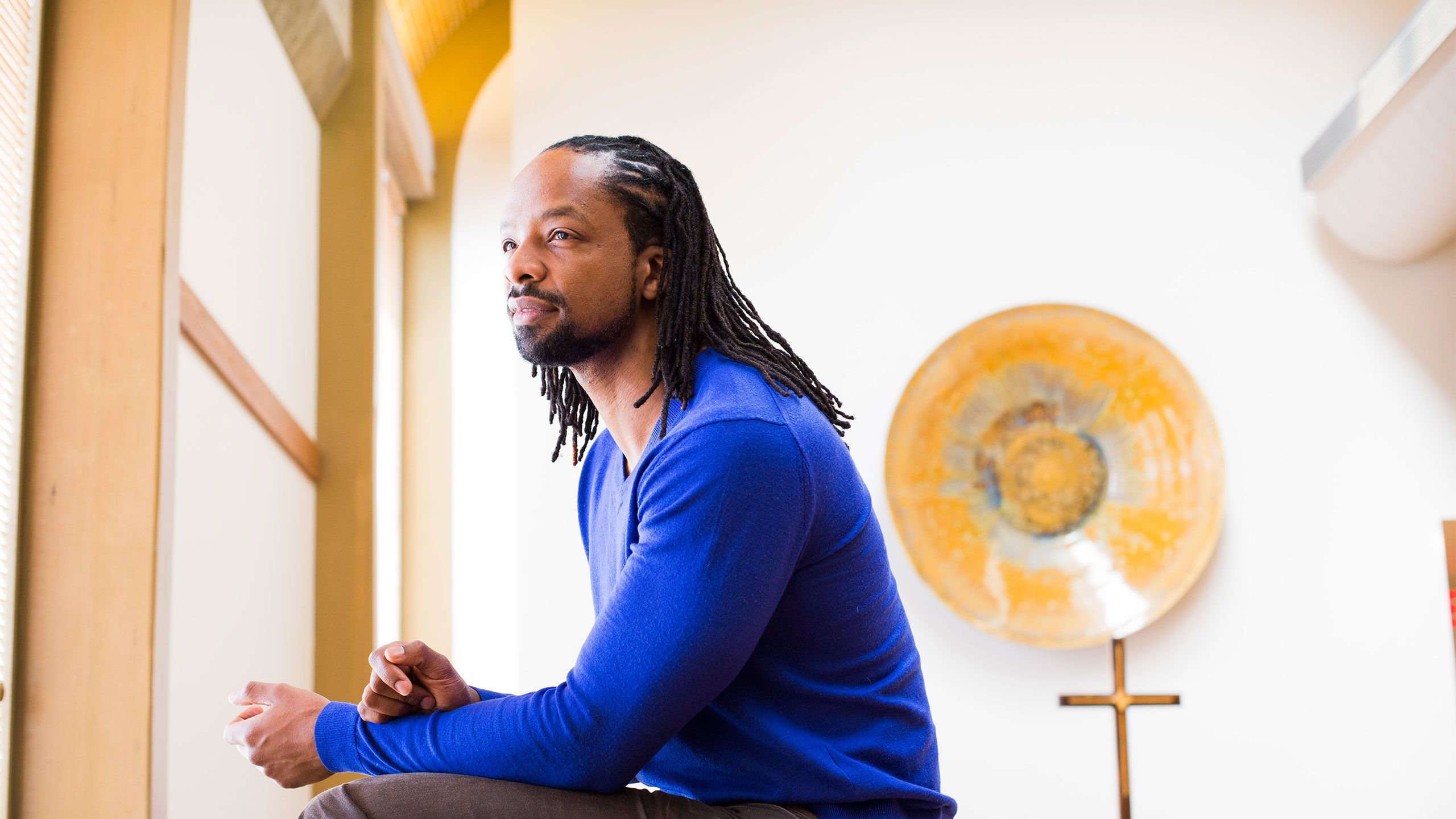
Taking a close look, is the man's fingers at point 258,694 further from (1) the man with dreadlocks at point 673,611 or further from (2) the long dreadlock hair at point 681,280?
(2) the long dreadlock hair at point 681,280

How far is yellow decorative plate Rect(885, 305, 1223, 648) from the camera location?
3.36 m

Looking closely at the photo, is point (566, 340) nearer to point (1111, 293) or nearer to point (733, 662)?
point (733, 662)

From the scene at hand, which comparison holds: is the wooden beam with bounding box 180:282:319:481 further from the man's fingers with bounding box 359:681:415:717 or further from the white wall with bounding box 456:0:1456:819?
the man's fingers with bounding box 359:681:415:717

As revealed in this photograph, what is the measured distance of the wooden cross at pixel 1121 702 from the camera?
329 cm

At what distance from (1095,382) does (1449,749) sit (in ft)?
4.47

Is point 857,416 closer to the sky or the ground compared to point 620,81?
closer to the ground

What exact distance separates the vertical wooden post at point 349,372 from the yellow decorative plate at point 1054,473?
140 centimetres

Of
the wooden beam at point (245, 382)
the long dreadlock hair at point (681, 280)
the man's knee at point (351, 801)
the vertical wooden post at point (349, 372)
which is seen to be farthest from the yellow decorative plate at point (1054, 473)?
the man's knee at point (351, 801)

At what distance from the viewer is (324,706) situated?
51.3 inches

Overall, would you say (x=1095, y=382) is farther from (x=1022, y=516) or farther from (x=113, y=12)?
(x=113, y=12)

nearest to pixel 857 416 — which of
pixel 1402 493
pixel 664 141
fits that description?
pixel 664 141

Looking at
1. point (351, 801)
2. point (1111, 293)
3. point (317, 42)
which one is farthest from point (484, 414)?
point (351, 801)

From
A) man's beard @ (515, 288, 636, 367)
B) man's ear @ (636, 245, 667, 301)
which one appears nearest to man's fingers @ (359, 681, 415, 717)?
man's beard @ (515, 288, 636, 367)

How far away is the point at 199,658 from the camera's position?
2.19 m
